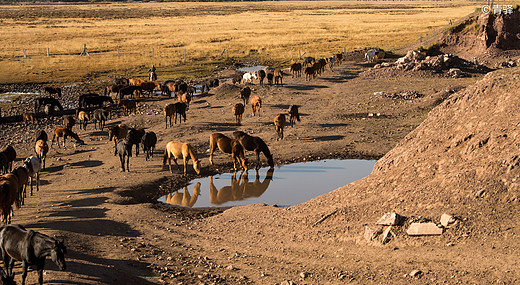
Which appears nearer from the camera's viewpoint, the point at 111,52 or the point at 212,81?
the point at 212,81

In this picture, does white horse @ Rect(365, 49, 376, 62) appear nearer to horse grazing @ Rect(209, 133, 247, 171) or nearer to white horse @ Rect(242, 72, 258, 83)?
white horse @ Rect(242, 72, 258, 83)

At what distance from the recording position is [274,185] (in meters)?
19.9

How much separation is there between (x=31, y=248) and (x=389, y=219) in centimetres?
786

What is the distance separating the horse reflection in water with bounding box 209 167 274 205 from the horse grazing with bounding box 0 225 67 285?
27.3ft

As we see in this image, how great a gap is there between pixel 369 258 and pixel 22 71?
4733cm

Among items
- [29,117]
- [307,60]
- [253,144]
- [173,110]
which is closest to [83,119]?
[29,117]

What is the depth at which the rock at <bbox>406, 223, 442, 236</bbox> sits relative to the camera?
38.1ft

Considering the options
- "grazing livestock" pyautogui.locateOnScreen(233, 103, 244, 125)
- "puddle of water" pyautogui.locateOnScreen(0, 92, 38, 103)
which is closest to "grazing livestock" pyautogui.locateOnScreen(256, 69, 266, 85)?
"grazing livestock" pyautogui.locateOnScreen(233, 103, 244, 125)

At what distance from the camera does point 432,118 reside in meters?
16.2

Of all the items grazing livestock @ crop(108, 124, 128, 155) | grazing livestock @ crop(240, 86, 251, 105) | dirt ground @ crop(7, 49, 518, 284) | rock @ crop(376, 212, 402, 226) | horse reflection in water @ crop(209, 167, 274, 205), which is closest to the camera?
dirt ground @ crop(7, 49, 518, 284)

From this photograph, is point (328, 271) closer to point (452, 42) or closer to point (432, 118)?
point (432, 118)

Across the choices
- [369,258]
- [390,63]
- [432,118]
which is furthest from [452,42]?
[369,258]

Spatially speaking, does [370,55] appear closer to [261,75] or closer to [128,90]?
[261,75]

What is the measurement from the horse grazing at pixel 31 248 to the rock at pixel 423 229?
294 inches
